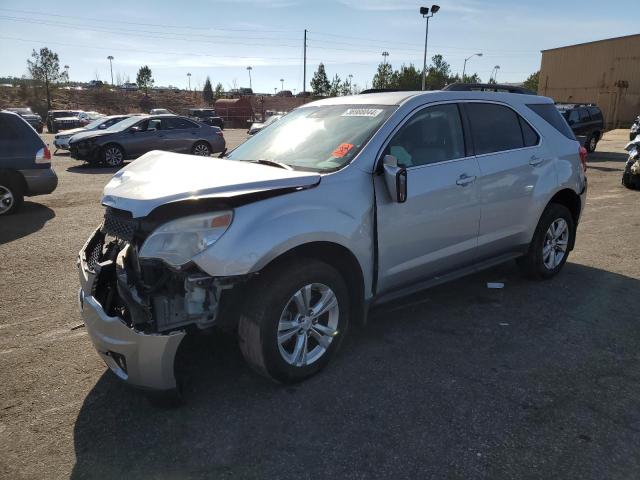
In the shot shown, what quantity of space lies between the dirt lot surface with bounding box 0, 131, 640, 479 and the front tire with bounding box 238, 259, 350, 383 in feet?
0.62

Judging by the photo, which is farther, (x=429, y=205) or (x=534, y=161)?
(x=534, y=161)

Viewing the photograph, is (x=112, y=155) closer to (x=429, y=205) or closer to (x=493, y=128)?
(x=493, y=128)

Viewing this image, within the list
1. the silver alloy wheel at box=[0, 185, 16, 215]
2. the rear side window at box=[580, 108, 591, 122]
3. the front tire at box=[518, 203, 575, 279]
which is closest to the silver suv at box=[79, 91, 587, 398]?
the front tire at box=[518, 203, 575, 279]

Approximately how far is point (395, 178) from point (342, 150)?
18.0 inches

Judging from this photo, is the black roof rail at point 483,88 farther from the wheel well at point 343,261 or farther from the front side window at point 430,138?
the wheel well at point 343,261

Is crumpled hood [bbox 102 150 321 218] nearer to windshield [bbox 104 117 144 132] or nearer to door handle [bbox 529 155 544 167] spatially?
door handle [bbox 529 155 544 167]

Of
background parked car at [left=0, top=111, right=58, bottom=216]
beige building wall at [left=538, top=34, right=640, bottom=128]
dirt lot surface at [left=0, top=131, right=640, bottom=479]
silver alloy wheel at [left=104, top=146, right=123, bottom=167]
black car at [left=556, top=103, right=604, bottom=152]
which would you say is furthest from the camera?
beige building wall at [left=538, top=34, right=640, bottom=128]

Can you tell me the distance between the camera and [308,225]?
3.01 metres

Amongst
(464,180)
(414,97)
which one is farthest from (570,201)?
(414,97)

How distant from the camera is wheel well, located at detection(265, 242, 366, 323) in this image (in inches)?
123

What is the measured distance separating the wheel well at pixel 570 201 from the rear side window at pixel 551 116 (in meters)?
0.58

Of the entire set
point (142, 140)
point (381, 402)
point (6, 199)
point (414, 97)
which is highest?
point (414, 97)

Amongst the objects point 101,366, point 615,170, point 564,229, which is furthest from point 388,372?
point 615,170

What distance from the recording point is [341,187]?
128 inches
